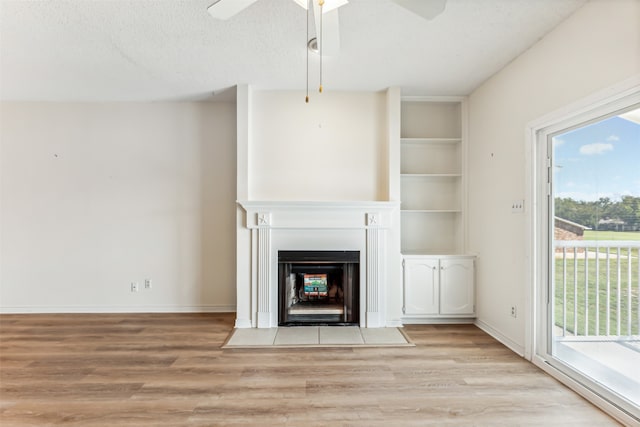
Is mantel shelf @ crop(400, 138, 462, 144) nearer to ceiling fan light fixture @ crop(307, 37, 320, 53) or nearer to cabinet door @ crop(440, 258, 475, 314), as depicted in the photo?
cabinet door @ crop(440, 258, 475, 314)

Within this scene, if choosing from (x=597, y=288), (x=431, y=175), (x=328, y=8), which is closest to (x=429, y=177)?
(x=431, y=175)

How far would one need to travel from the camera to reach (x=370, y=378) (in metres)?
2.20

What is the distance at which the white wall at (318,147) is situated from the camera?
3.40 metres

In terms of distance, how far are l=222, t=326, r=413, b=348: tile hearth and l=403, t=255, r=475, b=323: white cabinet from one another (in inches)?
15.4

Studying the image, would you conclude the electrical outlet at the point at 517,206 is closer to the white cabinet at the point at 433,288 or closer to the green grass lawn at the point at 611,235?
the green grass lawn at the point at 611,235

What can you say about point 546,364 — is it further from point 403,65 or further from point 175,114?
point 175,114

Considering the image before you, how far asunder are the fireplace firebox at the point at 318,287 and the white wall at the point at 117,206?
2.92 feet

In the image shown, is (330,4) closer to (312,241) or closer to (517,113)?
(517,113)

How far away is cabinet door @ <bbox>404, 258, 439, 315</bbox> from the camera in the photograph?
330 centimetres

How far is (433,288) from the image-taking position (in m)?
3.30

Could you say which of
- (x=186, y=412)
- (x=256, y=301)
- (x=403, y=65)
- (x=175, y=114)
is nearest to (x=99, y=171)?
(x=175, y=114)

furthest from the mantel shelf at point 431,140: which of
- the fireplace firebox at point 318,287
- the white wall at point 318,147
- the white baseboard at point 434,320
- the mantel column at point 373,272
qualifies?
the white baseboard at point 434,320

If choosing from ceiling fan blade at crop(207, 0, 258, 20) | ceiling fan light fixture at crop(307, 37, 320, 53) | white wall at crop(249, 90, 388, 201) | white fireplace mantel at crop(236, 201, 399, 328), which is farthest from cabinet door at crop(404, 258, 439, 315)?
ceiling fan blade at crop(207, 0, 258, 20)

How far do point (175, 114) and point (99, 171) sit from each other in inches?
45.5
